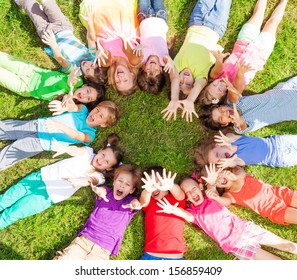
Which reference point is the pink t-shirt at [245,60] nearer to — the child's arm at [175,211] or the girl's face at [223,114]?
the girl's face at [223,114]

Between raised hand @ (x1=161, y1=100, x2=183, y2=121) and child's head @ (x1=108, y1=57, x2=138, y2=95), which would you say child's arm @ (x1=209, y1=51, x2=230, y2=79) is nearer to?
raised hand @ (x1=161, y1=100, x2=183, y2=121)

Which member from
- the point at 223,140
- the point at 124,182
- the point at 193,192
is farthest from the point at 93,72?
the point at 193,192

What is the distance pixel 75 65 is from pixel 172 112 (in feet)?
3.95

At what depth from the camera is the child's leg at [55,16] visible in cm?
502

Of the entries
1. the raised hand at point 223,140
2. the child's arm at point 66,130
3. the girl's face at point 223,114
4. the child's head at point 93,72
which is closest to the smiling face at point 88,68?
the child's head at point 93,72

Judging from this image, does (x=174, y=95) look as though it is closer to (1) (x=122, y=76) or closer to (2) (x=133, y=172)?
(1) (x=122, y=76)

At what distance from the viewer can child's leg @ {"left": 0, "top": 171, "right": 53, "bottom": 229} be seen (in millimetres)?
4848

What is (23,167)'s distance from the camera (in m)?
5.09

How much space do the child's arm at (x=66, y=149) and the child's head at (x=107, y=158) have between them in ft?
0.55

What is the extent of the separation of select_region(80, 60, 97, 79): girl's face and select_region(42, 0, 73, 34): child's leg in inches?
22.2

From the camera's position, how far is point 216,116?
464 centimetres

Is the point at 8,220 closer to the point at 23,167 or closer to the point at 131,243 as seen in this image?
the point at 23,167
